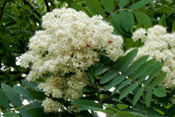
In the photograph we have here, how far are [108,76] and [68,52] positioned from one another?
A: 1.14 feet

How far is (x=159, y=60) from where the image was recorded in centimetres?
205

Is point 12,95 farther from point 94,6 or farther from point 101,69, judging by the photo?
point 94,6

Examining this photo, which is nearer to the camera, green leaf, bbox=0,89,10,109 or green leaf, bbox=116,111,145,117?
green leaf, bbox=116,111,145,117

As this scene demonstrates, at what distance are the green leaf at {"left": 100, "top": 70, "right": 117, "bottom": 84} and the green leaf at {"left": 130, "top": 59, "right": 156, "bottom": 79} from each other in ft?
0.44

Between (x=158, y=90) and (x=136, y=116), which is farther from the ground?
(x=158, y=90)

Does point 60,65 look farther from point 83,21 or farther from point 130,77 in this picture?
point 130,77

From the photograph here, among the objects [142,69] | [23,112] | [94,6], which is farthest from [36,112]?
[94,6]

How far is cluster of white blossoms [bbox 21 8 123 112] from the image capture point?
1.92m

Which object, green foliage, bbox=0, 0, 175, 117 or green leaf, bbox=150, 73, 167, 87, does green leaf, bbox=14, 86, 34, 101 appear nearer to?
green foliage, bbox=0, 0, 175, 117

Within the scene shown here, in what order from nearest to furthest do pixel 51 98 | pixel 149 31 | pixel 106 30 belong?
pixel 51 98 < pixel 106 30 < pixel 149 31

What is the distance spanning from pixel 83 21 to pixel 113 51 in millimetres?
326

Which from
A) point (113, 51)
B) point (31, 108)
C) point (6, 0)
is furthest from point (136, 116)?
point (6, 0)

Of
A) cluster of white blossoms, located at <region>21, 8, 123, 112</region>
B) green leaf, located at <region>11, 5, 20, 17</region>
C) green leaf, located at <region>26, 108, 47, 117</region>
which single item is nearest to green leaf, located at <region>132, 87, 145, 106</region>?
cluster of white blossoms, located at <region>21, 8, 123, 112</region>

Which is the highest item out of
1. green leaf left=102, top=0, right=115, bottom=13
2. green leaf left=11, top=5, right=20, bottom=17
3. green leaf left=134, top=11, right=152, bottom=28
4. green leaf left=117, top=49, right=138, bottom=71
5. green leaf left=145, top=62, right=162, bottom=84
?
green leaf left=11, top=5, right=20, bottom=17
